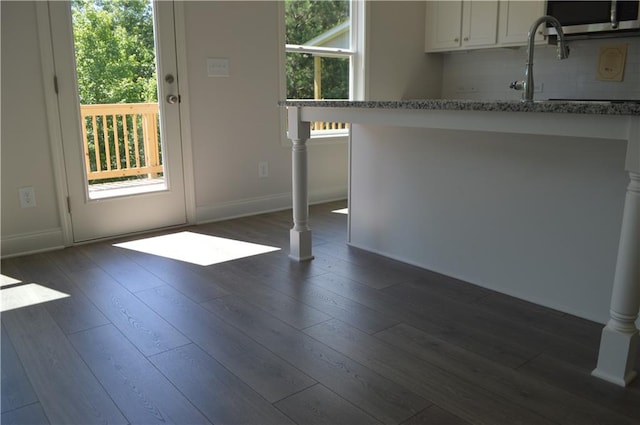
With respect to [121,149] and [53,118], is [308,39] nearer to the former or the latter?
[121,149]

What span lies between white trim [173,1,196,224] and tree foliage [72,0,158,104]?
179 mm

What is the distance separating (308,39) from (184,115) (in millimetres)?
1343

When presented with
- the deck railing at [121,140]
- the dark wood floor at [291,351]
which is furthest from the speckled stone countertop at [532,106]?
the deck railing at [121,140]

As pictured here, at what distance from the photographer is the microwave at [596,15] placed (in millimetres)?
3568

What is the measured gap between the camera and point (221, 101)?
3.90 metres

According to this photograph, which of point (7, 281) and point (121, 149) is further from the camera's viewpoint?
point (121, 149)

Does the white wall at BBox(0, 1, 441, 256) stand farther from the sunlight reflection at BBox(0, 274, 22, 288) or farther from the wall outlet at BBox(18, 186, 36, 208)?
the sunlight reflection at BBox(0, 274, 22, 288)

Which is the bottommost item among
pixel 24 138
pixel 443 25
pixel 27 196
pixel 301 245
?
pixel 301 245

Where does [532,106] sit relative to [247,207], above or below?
above

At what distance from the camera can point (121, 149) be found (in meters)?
3.57

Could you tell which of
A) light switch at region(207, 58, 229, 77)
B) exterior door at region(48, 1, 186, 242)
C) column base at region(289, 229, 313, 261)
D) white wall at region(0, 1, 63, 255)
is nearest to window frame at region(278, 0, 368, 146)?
light switch at region(207, 58, 229, 77)

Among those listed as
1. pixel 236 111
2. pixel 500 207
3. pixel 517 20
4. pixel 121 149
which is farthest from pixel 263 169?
pixel 517 20

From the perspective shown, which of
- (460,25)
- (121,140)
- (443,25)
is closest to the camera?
(121,140)

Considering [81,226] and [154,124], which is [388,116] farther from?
[81,226]
